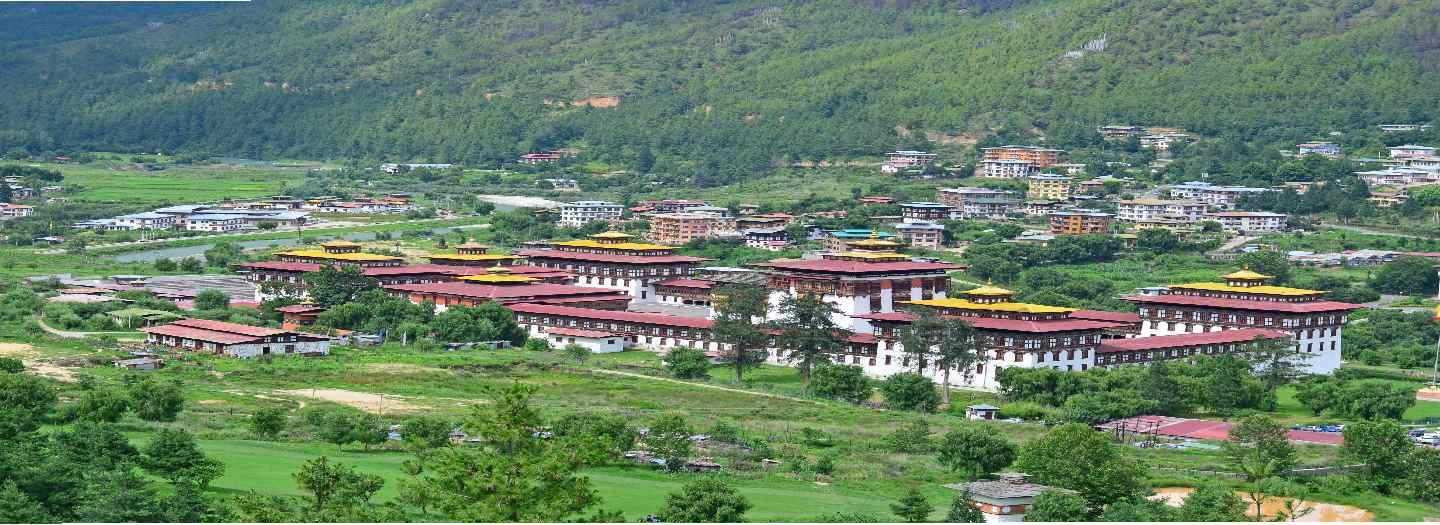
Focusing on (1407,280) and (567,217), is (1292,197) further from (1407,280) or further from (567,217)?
(567,217)

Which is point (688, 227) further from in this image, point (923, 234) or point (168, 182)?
point (168, 182)

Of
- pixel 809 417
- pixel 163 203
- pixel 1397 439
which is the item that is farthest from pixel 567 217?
pixel 1397 439

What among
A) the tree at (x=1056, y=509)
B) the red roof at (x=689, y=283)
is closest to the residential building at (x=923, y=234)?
the red roof at (x=689, y=283)

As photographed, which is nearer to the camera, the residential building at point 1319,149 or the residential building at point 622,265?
the residential building at point 622,265

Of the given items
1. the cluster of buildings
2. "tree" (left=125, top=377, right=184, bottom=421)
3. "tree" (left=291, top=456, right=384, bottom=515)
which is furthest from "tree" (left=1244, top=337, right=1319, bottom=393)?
the cluster of buildings

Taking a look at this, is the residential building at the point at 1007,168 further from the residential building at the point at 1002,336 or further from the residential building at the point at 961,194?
the residential building at the point at 1002,336

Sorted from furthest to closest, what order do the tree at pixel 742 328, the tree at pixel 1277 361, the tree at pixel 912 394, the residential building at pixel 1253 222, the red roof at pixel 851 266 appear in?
the residential building at pixel 1253 222 → the red roof at pixel 851 266 → the tree at pixel 1277 361 → the tree at pixel 742 328 → the tree at pixel 912 394

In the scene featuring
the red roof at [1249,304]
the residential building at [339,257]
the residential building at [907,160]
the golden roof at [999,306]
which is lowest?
the red roof at [1249,304]
